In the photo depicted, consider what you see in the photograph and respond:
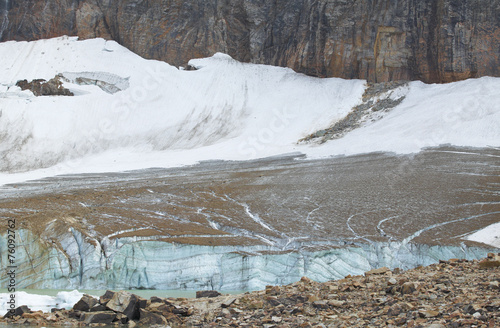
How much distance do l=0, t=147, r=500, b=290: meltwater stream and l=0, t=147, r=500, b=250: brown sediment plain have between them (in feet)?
0.20

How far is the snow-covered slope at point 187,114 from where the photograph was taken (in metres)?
37.2

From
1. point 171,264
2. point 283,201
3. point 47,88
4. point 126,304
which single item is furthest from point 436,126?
point 47,88

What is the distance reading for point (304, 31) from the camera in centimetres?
5181

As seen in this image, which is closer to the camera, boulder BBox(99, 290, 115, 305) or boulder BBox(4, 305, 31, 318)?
boulder BBox(4, 305, 31, 318)

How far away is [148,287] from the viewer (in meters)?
17.3

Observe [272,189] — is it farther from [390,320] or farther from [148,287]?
[390,320]

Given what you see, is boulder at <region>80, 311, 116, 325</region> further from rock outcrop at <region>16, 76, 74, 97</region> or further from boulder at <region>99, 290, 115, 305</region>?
rock outcrop at <region>16, 76, 74, 97</region>

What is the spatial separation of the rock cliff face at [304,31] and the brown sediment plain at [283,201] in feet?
51.4

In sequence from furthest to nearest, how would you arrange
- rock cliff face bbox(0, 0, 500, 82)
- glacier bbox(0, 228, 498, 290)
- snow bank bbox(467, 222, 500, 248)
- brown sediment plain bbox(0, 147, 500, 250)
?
rock cliff face bbox(0, 0, 500, 82) < brown sediment plain bbox(0, 147, 500, 250) < snow bank bbox(467, 222, 500, 248) < glacier bbox(0, 228, 498, 290)

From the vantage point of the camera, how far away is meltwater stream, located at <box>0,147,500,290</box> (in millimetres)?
17562

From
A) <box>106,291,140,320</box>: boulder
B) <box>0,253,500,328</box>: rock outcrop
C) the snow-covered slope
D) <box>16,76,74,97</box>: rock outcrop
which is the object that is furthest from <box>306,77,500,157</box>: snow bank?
<box>16,76,74,97</box>: rock outcrop

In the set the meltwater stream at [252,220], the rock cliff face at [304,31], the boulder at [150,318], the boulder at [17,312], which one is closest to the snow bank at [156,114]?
the rock cliff face at [304,31]

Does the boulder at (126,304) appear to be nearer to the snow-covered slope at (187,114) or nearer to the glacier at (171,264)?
the glacier at (171,264)

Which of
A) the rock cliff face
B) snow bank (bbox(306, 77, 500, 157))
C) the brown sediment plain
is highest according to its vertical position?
the rock cliff face
